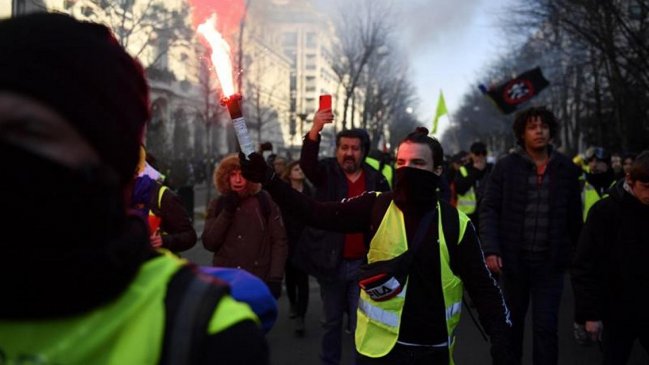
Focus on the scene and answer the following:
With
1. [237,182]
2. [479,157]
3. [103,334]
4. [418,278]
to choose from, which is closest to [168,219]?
[237,182]

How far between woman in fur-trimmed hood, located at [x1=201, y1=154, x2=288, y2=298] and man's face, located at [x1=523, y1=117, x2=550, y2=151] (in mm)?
2118

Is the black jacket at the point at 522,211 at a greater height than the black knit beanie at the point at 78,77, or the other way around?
the black knit beanie at the point at 78,77

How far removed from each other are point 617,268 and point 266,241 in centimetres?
270

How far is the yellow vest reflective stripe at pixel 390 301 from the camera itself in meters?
3.37

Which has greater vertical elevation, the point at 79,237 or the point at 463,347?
the point at 79,237

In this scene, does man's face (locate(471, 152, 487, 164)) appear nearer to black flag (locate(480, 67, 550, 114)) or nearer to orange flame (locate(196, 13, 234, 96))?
black flag (locate(480, 67, 550, 114))

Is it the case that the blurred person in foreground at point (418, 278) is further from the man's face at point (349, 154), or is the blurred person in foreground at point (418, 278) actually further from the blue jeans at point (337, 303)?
the man's face at point (349, 154)

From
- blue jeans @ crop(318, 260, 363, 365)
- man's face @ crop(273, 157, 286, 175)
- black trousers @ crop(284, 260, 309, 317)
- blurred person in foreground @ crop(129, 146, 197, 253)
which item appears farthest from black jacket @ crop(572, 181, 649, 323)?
man's face @ crop(273, 157, 286, 175)

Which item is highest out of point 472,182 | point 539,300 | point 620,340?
point 472,182

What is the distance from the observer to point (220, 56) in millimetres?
3061

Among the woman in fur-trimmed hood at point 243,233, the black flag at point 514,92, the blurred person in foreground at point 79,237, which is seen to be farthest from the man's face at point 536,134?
the black flag at point 514,92

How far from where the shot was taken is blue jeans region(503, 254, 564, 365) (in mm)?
4840

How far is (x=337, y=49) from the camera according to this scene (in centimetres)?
3312

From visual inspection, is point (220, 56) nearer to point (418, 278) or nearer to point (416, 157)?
point (416, 157)
